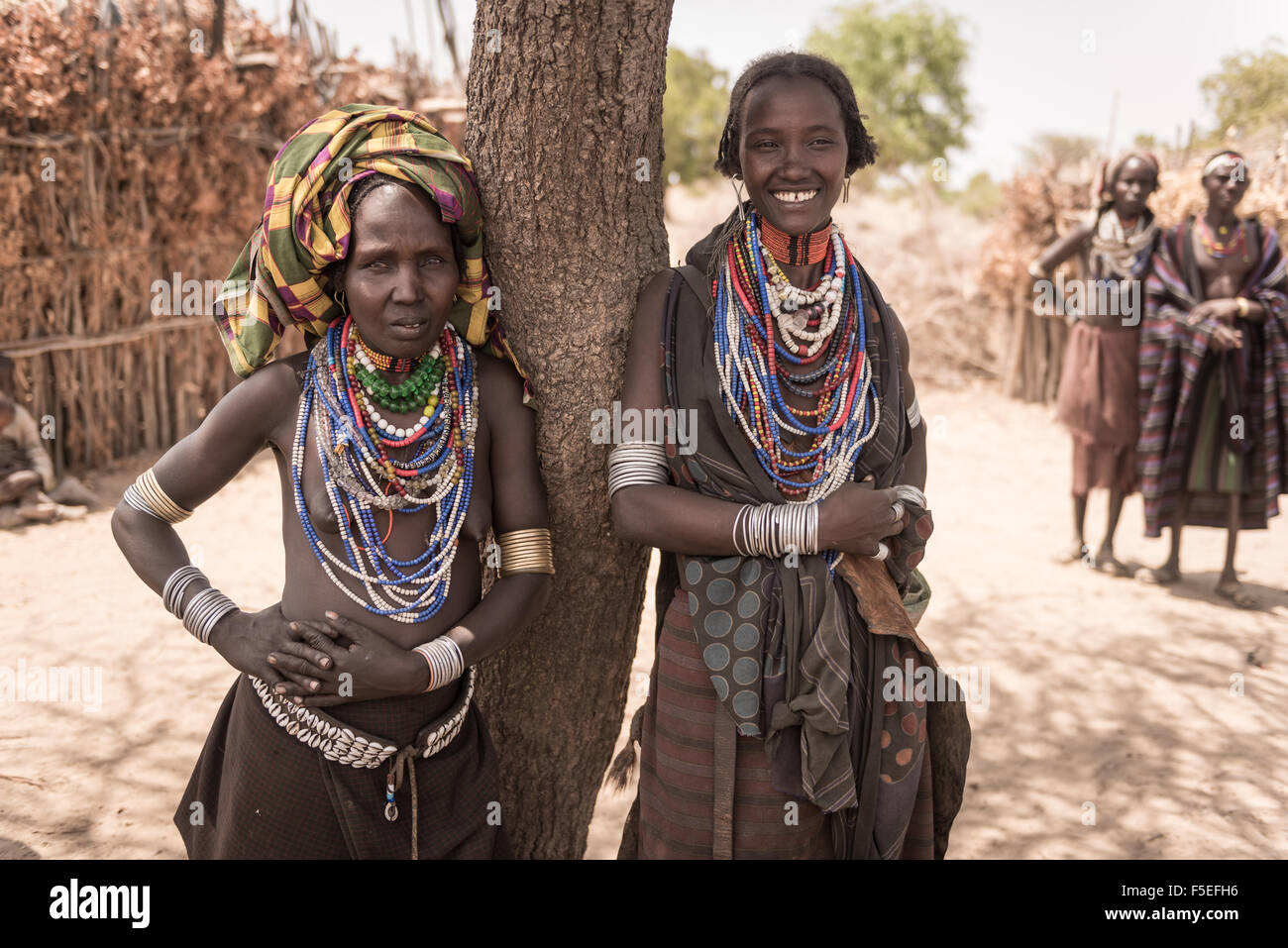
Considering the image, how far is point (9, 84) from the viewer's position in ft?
20.7

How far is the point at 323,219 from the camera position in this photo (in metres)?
2.01

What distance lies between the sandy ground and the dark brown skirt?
1.28 meters

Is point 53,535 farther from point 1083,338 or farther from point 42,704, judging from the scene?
point 1083,338

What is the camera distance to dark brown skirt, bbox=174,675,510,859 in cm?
216

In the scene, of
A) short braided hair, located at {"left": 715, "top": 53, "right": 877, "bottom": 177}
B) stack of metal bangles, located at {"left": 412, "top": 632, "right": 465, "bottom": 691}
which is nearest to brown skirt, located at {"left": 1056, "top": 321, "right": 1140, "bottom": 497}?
short braided hair, located at {"left": 715, "top": 53, "right": 877, "bottom": 177}

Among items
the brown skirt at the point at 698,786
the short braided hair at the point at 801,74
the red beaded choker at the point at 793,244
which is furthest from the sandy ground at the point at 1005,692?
the short braided hair at the point at 801,74

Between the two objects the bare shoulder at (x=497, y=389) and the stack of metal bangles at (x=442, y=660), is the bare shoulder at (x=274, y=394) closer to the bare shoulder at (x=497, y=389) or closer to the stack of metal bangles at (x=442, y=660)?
the bare shoulder at (x=497, y=389)

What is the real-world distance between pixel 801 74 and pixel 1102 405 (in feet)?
15.5

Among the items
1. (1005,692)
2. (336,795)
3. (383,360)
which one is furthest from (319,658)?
(1005,692)

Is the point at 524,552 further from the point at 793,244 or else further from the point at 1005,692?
the point at 1005,692

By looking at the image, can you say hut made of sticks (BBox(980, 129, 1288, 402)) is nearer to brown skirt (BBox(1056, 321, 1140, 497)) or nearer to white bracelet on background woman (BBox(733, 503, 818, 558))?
brown skirt (BBox(1056, 321, 1140, 497))

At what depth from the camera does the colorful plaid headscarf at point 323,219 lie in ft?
6.54

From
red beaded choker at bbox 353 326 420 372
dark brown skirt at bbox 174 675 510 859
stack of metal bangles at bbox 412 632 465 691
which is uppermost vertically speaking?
red beaded choker at bbox 353 326 420 372

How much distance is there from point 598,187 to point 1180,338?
15.1ft
